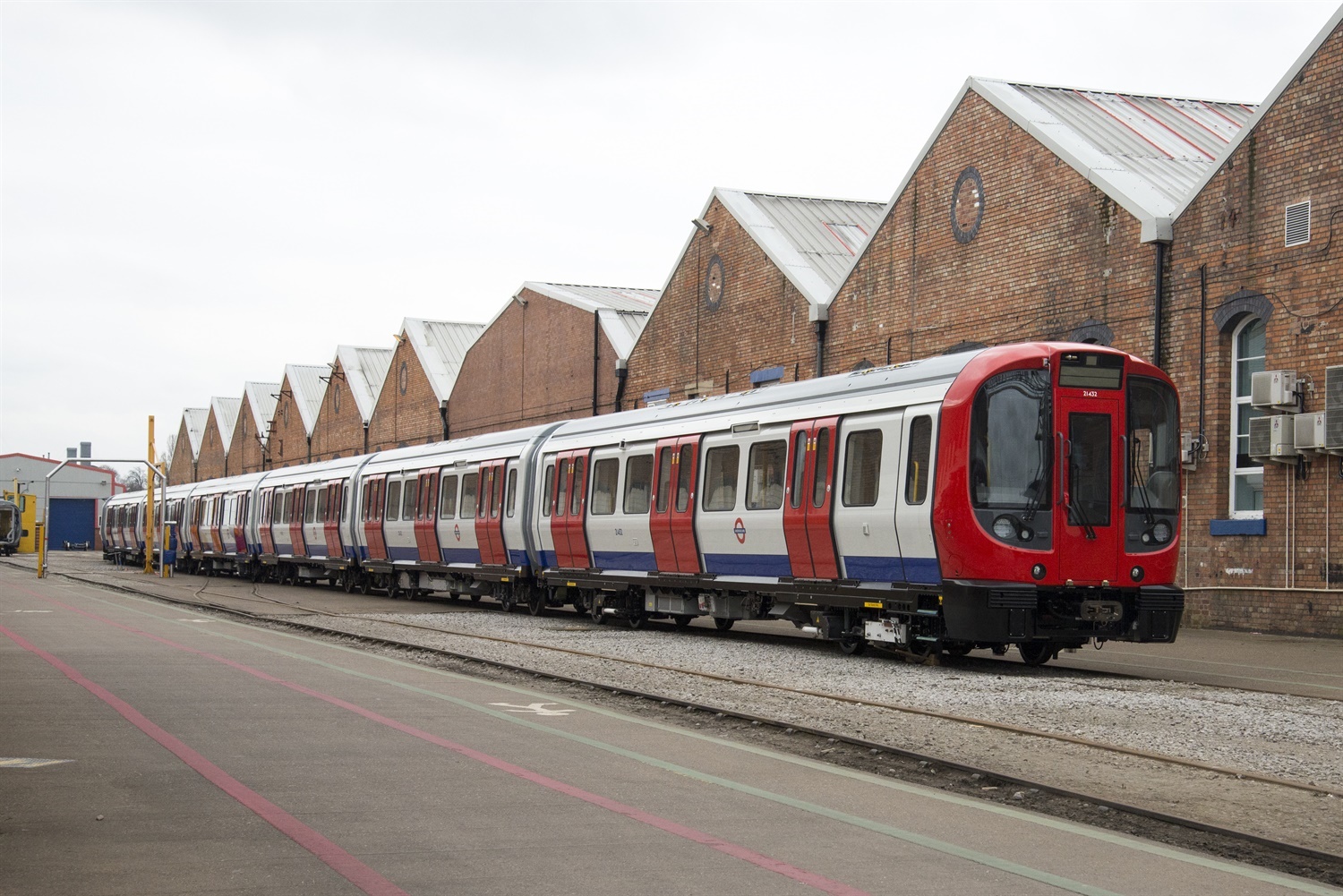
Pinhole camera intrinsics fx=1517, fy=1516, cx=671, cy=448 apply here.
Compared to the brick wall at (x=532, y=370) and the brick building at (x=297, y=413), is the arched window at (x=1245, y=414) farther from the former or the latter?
the brick building at (x=297, y=413)

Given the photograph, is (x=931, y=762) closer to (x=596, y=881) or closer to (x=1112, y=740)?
(x=1112, y=740)

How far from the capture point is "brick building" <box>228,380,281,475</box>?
83.1 m

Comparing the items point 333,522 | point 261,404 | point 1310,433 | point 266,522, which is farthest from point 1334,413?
point 261,404

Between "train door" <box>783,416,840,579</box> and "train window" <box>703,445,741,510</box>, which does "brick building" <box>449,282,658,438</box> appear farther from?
"train door" <box>783,416,840,579</box>

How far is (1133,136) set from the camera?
2841 centimetres

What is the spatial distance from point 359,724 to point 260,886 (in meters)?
5.19

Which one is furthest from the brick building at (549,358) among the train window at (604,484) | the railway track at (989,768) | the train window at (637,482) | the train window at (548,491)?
the railway track at (989,768)

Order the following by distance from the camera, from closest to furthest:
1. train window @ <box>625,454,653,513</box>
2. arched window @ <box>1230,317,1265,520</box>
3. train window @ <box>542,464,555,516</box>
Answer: arched window @ <box>1230,317,1265,520</box>
train window @ <box>625,454,653,513</box>
train window @ <box>542,464,555,516</box>

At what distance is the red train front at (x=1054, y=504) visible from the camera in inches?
615

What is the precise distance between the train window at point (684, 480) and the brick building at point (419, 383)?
34603 millimetres

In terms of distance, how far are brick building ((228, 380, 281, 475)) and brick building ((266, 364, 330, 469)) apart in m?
2.33

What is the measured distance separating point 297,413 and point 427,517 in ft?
150

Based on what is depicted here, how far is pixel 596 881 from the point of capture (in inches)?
248

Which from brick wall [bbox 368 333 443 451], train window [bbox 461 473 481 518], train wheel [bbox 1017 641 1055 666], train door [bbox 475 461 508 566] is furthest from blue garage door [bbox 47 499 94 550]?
train wheel [bbox 1017 641 1055 666]
